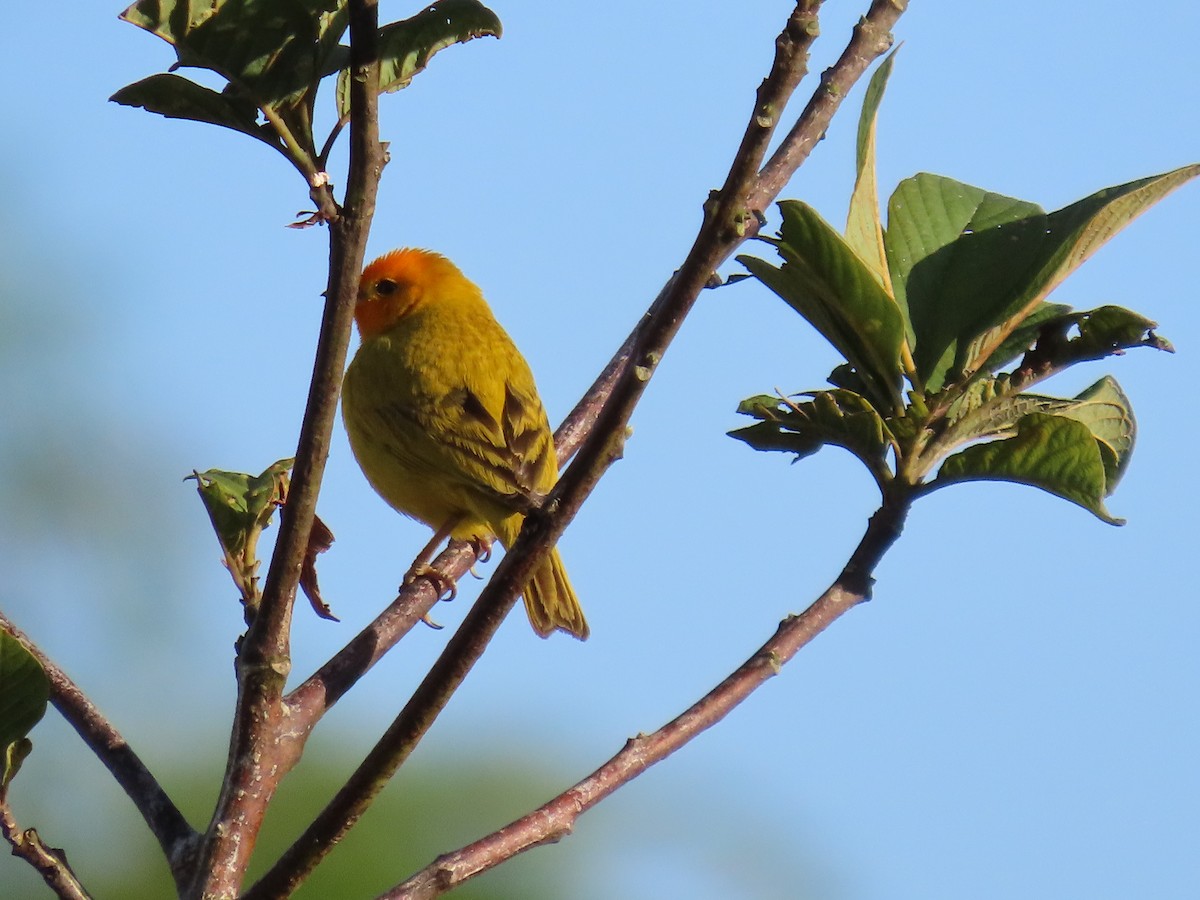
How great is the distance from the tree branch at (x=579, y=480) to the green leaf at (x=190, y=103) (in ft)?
1.87

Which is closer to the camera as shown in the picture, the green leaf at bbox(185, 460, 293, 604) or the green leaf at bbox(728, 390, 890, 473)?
the green leaf at bbox(728, 390, 890, 473)

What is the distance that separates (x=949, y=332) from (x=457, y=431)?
283 cm

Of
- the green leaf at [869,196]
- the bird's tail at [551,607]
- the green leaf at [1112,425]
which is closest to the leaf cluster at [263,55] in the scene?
the green leaf at [869,196]

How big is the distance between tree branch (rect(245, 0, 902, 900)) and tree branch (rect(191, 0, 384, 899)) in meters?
0.14

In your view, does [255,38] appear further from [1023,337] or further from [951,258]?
[1023,337]

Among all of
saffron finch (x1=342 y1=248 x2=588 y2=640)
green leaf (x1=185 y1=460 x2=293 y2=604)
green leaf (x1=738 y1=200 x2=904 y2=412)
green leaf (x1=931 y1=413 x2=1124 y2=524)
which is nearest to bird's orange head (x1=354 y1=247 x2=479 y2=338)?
saffron finch (x1=342 y1=248 x2=588 y2=640)

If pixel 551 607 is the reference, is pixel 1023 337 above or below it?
below

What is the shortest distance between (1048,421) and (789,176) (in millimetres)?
625

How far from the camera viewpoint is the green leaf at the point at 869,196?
170 cm

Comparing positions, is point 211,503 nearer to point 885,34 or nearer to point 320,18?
point 320,18

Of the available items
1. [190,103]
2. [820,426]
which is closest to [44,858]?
[190,103]

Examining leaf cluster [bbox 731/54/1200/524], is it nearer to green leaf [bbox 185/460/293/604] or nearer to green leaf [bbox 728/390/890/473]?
green leaf [bbox 728/390/890/473]

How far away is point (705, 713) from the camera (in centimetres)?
175

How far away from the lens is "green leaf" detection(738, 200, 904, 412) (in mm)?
1676
